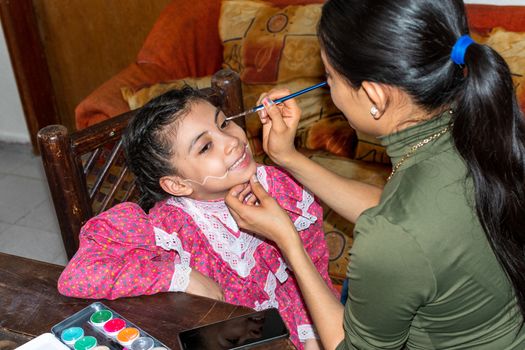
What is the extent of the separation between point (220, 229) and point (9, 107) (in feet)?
9.56

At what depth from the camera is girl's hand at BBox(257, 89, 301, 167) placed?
4.45ft

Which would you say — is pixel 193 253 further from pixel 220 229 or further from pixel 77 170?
pixel 77 170

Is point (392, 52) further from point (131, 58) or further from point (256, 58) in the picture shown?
point (131, 58)

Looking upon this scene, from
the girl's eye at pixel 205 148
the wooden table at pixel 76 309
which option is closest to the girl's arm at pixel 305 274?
the wooden table at pixel 76 309

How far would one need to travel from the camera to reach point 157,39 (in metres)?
2.88

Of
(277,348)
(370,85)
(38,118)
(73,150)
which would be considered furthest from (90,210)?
(38,118)

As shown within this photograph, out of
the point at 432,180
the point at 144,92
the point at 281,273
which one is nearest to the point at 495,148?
the point at 432,180

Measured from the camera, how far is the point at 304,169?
1399 mm

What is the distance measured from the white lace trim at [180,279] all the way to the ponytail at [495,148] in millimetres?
564

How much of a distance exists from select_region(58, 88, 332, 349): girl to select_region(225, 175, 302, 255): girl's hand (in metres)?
0.14

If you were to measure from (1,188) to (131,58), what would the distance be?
1040 millimetres

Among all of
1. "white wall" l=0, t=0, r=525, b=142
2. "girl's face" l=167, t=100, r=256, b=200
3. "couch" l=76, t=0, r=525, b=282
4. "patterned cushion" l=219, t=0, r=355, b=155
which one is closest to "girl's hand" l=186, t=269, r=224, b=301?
"girl's face" l=167, t=100, r=256, b=200

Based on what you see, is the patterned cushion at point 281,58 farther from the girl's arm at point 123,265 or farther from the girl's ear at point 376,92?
the girl's ear at point 376,92

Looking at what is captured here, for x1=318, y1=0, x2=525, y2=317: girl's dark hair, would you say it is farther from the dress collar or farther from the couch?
the couch
